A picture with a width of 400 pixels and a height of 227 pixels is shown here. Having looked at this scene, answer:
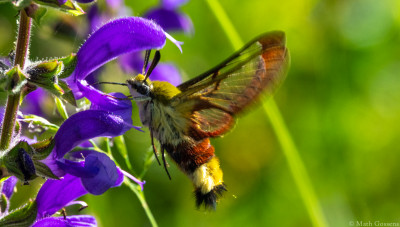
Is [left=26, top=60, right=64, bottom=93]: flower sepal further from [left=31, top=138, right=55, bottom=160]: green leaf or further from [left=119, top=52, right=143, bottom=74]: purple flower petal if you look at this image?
[left=119, top=52, right=143, bottom=74]: purple flower petal

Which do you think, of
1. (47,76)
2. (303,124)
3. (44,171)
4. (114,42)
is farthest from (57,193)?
(303,124)

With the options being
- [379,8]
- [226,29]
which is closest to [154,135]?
[226,29]

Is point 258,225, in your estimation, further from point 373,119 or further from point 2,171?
point 2,171

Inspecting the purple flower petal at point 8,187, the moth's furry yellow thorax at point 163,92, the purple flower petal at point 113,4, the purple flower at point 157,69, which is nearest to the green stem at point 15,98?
the purple flower petal at point 8,187

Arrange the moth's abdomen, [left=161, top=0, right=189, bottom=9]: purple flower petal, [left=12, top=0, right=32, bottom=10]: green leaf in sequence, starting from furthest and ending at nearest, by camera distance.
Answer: [left=161, top=0, right=189, bottom=9]: purple flower petal
the moth's abdomen
[left=12, top=0, right=32, bottom=10]: green leaf

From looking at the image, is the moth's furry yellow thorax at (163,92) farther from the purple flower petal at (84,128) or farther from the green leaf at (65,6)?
the green leaf at (65,6)

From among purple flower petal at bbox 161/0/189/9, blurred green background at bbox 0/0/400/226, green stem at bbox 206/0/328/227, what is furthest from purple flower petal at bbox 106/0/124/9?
green stem at bbox 206/0/328/227
